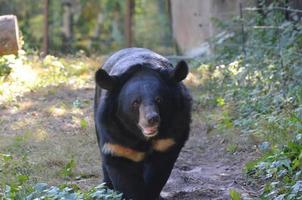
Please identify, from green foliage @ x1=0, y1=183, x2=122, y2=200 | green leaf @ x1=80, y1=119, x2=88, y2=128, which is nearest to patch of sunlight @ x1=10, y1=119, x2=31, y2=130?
green leaf @ x1=80, y1=119, x2=88, y2=128

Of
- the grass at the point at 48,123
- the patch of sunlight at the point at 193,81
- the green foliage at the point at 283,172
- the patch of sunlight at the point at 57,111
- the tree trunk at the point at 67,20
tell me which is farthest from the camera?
the tree trunk at the point at 67,20

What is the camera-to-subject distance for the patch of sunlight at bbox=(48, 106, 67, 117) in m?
9.10

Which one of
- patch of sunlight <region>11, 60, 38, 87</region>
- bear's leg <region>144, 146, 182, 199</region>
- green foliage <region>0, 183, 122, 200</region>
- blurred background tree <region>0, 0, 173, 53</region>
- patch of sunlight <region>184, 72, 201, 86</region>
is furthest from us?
blurred background tree <region>0, 0, 173, 53</region>

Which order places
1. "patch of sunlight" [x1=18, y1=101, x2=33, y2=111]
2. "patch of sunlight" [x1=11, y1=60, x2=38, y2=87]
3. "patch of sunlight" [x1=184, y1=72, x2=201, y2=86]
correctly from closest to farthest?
"patch of sunlight" [x1=18, y1=101, x2=33, y2=111] < "patch of sunlight" [x1=11, y1=60, x2=38, y2=87] < "patch of sunlight" [x1=184, y1=72, x2=201, y2=86]

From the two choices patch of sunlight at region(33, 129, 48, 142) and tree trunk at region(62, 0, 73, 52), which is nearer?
patch of sunlight at region(33, 129, 48, 142)

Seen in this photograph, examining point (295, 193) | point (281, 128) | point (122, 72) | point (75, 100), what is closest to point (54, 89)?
point (75, 100)

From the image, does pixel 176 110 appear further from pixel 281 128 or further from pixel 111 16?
pixel 111 16

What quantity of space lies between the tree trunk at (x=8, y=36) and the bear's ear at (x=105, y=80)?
3.37 m

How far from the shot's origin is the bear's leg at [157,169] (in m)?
5.34

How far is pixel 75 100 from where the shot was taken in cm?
998

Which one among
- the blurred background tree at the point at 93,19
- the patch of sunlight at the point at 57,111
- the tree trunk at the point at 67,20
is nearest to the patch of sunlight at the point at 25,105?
the patch of sunlight at the point at 57,111

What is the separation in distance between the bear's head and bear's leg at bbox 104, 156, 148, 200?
0.88ft

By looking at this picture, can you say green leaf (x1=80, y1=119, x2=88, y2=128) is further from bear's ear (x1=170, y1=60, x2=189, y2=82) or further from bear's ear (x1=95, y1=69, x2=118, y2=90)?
bear's ear (x1=170, y1=60, x2=189, y2=82)

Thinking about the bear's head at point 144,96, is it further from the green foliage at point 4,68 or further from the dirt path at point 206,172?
the green foliage at point 4,68
